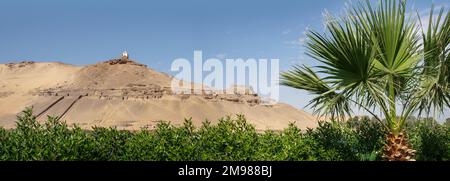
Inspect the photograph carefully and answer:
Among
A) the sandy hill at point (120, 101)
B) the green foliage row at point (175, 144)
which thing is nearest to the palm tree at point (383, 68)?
the green foliage row at point (175, 144)

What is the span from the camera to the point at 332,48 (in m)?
6.14

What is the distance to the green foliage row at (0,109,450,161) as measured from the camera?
536 centimetres

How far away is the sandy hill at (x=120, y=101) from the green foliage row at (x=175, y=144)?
88.0 meters

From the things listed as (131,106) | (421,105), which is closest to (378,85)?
(421,105)

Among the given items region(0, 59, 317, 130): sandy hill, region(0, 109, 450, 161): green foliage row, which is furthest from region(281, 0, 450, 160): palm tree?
region(0, 59, 317, 130): sandy hill

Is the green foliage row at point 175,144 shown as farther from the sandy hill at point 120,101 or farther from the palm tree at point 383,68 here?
the sandy hill at point 120,101

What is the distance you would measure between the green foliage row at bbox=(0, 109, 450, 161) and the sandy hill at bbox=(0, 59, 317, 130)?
3465 inches

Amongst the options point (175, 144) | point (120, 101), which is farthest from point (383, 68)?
point (120, 101)

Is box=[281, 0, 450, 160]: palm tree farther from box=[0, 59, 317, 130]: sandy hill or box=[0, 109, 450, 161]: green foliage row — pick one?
box=[0, 59, 317, 130]: sandy hill

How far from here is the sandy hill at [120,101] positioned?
104250mm

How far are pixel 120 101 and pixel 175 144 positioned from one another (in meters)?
108

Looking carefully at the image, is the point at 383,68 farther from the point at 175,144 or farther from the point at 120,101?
the point at 120,101

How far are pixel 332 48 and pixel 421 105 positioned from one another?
1.54 meters
